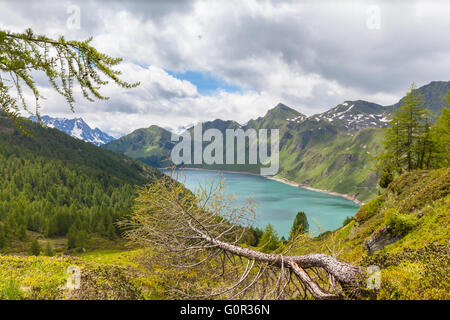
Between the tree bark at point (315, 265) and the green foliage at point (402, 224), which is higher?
the tree bark at point (315, 265)

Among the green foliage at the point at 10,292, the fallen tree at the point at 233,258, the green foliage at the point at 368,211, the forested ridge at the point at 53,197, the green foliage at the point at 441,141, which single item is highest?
the green foliage at the point at 441,141

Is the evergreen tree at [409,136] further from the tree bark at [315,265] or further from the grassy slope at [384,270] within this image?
the tree bark at [315,265]

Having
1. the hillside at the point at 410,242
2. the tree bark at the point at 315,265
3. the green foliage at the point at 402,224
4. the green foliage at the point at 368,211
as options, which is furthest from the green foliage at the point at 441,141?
the tree bark at the point at 315,265

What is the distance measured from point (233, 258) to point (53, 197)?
16557 cm

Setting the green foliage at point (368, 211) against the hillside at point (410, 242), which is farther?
the green foliage at point (368, 211)

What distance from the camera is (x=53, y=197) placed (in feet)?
434

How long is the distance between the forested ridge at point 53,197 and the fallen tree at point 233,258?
68.4m

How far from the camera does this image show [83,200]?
5551 inches

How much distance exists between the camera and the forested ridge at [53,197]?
8169 centimetres

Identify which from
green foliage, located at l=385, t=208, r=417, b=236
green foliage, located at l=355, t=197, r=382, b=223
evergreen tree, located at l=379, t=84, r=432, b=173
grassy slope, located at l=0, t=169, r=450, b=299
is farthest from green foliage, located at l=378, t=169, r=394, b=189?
green foliage, located at l=385, t=208, r=417, b=236

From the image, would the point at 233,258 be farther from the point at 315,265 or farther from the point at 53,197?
the point at 53,197

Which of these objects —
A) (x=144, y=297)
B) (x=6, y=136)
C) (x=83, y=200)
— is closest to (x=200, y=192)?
(x=144, y=297)
